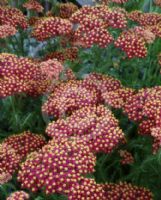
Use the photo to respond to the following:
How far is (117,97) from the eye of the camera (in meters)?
3.26

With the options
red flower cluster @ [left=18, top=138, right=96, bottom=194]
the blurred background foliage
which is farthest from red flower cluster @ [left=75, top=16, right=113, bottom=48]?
red flower cluster @ [left=18, top=138, right=96, bottom=194]

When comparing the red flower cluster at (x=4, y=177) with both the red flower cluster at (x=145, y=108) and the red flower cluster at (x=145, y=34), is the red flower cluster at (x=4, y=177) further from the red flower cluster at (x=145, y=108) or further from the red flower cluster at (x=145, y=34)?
the red flower cluster at (x=145, y=34)

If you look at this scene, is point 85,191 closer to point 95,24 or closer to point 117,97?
point 117,97

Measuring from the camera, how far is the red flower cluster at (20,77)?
3.13 meters

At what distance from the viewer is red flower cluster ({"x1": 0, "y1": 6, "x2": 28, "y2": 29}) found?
4.11m

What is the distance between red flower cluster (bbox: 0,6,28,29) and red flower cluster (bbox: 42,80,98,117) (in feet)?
3.70

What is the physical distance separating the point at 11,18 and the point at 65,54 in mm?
535

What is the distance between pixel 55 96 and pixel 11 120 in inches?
19.3

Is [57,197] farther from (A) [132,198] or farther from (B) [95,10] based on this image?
(B) [95,10]

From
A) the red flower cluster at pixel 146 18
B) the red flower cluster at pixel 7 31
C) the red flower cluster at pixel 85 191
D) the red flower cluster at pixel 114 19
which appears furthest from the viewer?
the red flower cluster at pixel 146 18

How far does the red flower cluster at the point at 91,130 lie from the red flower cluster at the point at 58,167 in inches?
3.7

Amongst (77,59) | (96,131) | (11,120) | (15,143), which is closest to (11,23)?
(77,59)

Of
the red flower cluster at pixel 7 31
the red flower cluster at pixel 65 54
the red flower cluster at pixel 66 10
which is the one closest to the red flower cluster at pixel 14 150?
the red flower cluster at pixel 7 31

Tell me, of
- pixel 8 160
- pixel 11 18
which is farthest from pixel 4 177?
pixel 11 18
